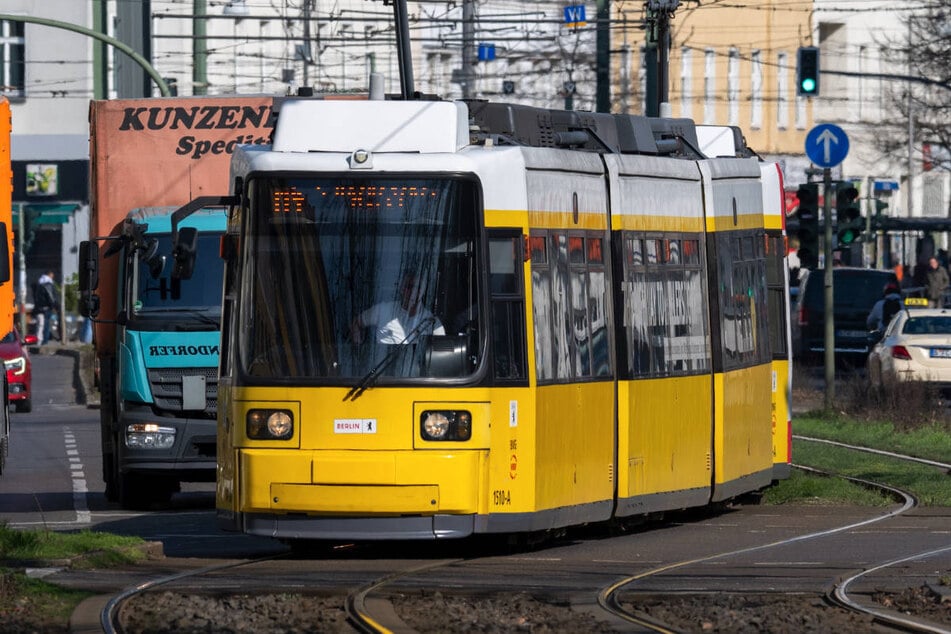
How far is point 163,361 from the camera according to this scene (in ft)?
62.5

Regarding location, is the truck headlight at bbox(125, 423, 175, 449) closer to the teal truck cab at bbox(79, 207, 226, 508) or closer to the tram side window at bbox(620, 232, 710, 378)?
the teal truck cab at bbox(79, 207, 226, 508)

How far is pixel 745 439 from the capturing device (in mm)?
17359

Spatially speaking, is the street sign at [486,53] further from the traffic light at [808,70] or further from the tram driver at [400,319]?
the tram driver at [400,319]

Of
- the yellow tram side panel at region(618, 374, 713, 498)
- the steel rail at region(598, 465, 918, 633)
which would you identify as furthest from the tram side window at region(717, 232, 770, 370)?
the steel rail at region(598, 465, 918, 633)

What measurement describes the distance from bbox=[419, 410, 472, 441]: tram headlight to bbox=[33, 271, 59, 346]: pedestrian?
41216 millimetres

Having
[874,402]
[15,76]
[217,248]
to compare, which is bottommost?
[874,402]

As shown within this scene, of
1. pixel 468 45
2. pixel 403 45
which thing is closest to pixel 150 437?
pixel 403 45

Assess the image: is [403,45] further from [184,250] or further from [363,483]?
[363,483]

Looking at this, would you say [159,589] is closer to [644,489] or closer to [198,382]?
[644,489]

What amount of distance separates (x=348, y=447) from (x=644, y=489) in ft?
9.20

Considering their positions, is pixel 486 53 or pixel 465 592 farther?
pixel 486 53

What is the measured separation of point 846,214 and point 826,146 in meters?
0.91

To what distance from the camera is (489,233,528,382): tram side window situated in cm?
1369

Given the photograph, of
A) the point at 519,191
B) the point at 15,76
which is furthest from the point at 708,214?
the point at 15,76
